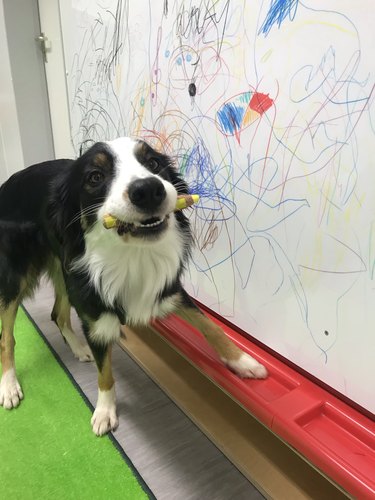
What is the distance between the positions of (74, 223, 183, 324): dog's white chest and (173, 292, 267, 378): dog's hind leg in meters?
0.14

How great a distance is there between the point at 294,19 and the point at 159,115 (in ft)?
2.21

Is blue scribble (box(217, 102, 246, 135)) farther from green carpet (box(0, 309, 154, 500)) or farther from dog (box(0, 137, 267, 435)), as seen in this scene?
green carpet (box(0, 309, 154, 500))

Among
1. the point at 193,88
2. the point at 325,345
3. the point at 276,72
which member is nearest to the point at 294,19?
the point at 276,72

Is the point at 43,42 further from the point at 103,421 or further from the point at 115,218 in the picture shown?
the point at 103,421

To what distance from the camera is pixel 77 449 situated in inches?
51.9

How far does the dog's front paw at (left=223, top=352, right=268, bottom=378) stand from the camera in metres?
1.25

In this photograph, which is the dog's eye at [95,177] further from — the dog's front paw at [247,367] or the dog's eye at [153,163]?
the dog's front paw at [247,367]

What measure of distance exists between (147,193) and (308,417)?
73cm

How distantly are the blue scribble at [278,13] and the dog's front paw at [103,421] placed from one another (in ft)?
4.16

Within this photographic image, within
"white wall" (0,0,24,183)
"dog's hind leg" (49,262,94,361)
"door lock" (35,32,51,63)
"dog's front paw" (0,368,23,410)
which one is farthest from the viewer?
"white wall" (0,0,24,183)

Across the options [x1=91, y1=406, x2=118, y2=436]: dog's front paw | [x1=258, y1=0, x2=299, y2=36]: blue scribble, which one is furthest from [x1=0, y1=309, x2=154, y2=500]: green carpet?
[x1=258, y1=0, x2=299, y2=36]: blue scribble

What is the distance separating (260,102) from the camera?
108 cm

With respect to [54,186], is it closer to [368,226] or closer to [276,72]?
[276,72]

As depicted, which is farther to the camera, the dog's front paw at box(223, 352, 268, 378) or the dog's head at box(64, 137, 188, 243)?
the dog's front paw at box(223, 352, 268, 378)
